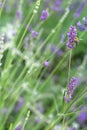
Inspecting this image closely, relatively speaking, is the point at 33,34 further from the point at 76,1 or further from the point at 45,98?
the point at 76,1

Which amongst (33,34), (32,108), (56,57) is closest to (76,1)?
(56,57)

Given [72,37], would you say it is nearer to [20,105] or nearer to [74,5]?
[20,105]

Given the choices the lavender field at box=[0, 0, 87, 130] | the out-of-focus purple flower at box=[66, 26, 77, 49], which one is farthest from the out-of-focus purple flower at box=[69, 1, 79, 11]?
the out-of-focus purple flower at box=[66, 26, 77, 49]

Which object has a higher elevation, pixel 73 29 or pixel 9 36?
pixel 73 29

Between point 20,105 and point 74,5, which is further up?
point 74,5

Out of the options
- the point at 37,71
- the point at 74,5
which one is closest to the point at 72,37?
the point at 37,71

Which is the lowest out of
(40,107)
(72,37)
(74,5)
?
(40,107)

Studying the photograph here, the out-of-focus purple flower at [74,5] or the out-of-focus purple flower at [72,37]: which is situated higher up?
the out-of-focus purple flower at [72,37]

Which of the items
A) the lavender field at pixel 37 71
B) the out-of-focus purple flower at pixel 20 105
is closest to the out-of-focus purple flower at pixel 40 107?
the lavender field at pixel 37 71

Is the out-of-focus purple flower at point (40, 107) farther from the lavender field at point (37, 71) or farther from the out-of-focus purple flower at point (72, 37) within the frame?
the out-of-focus purple flower at point (72, 37)

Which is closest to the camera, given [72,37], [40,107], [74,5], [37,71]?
[72,37]

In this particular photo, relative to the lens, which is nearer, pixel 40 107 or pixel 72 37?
pixel 72 37
